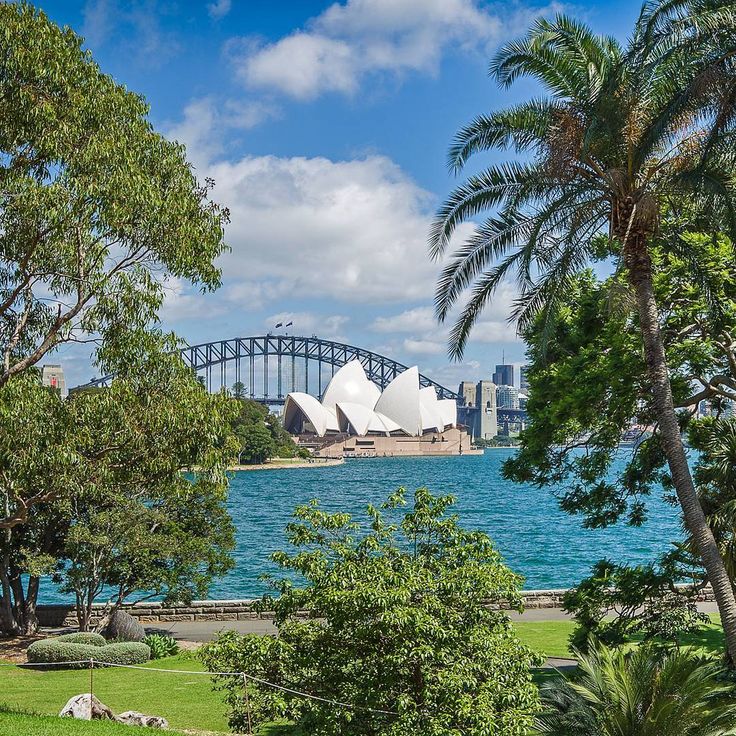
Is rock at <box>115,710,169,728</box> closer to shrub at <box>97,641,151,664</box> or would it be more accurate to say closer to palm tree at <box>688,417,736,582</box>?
shrub at <box>97,641,151,664</box>

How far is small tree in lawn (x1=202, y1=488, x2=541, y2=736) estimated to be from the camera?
776 cm

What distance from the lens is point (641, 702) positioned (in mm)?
8477

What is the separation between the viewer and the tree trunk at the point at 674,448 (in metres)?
10.1

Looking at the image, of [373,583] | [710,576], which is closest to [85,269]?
[373,583]

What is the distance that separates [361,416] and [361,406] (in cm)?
175

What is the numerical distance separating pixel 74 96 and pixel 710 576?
970 centimetres

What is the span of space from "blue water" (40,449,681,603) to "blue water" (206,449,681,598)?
0.05 meters

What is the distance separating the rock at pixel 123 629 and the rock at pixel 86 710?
8.67 metres

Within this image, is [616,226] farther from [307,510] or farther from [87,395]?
[87,395]

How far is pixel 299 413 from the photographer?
14412 cm

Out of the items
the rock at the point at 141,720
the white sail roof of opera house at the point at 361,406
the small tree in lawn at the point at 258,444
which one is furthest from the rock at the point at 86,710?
the white sail roof of opera house at the point at 361,406

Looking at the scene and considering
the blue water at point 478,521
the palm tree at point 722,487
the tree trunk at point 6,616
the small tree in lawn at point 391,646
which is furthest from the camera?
the blue water at point 478,521

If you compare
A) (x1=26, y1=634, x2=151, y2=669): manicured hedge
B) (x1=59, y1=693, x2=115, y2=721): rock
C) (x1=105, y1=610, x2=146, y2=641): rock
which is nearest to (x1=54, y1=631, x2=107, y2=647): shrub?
(x1=26, y1=634, x2=151, y2=669): manicured hedge

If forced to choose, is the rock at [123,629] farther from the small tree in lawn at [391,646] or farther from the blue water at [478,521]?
the small tree in lawn at [391,646]
